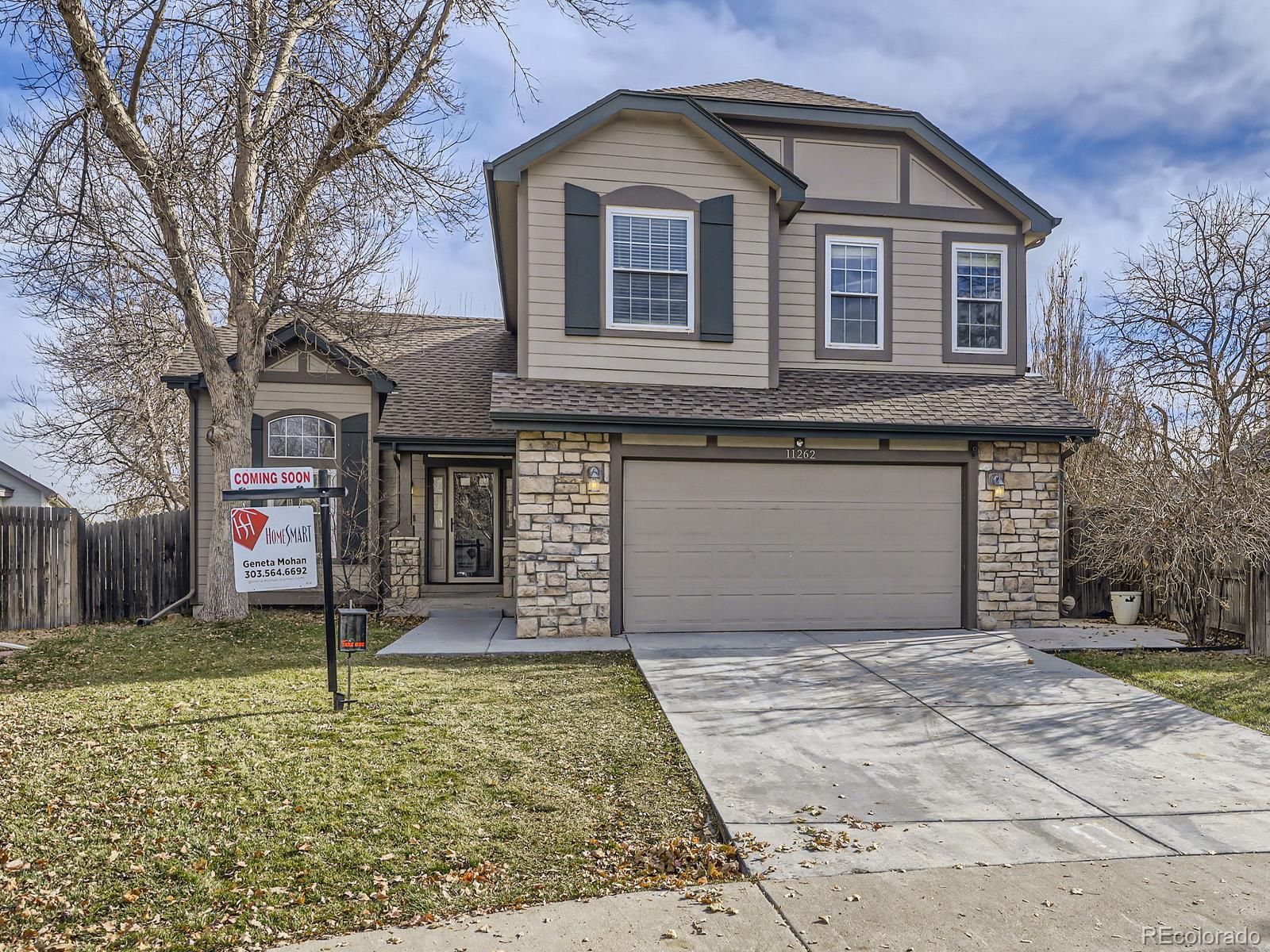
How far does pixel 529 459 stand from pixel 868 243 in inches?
225

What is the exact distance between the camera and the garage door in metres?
9.88

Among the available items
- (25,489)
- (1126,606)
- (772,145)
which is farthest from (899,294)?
(25,489)

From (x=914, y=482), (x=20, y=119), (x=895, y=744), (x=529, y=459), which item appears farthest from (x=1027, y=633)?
(x=20, y=119)

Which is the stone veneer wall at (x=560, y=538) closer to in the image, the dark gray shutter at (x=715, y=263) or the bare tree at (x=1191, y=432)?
the dark gray shutter at (x=715, y=263)

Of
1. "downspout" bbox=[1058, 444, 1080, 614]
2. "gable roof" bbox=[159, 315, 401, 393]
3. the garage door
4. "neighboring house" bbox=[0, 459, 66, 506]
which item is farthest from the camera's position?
"neighboring house" bbox=[0, 459, 66, 506]

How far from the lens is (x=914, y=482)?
1037cm

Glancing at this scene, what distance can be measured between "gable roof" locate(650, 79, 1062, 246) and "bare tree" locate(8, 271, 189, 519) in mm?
12464

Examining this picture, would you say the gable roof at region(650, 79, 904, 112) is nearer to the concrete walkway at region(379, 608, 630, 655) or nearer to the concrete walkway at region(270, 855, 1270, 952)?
the concrete walkway at region(379, 608, 630, 655)

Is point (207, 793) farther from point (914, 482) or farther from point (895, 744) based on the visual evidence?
point (914, 482)

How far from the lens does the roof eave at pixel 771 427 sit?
912 centimetres

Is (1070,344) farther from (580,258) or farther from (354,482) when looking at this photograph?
(354,482)

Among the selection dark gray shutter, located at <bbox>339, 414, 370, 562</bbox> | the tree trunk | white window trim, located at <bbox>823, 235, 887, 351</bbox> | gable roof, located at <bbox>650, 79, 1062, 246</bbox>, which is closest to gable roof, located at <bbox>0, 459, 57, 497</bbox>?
dark gray shutter, located at <bbox>339, 414, 370, 562</bbox>

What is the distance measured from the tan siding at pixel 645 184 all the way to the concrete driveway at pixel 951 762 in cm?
370

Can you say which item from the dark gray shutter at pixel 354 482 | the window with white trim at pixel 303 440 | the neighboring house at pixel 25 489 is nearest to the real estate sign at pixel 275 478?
the dark gray shutter at pixel 354 482
